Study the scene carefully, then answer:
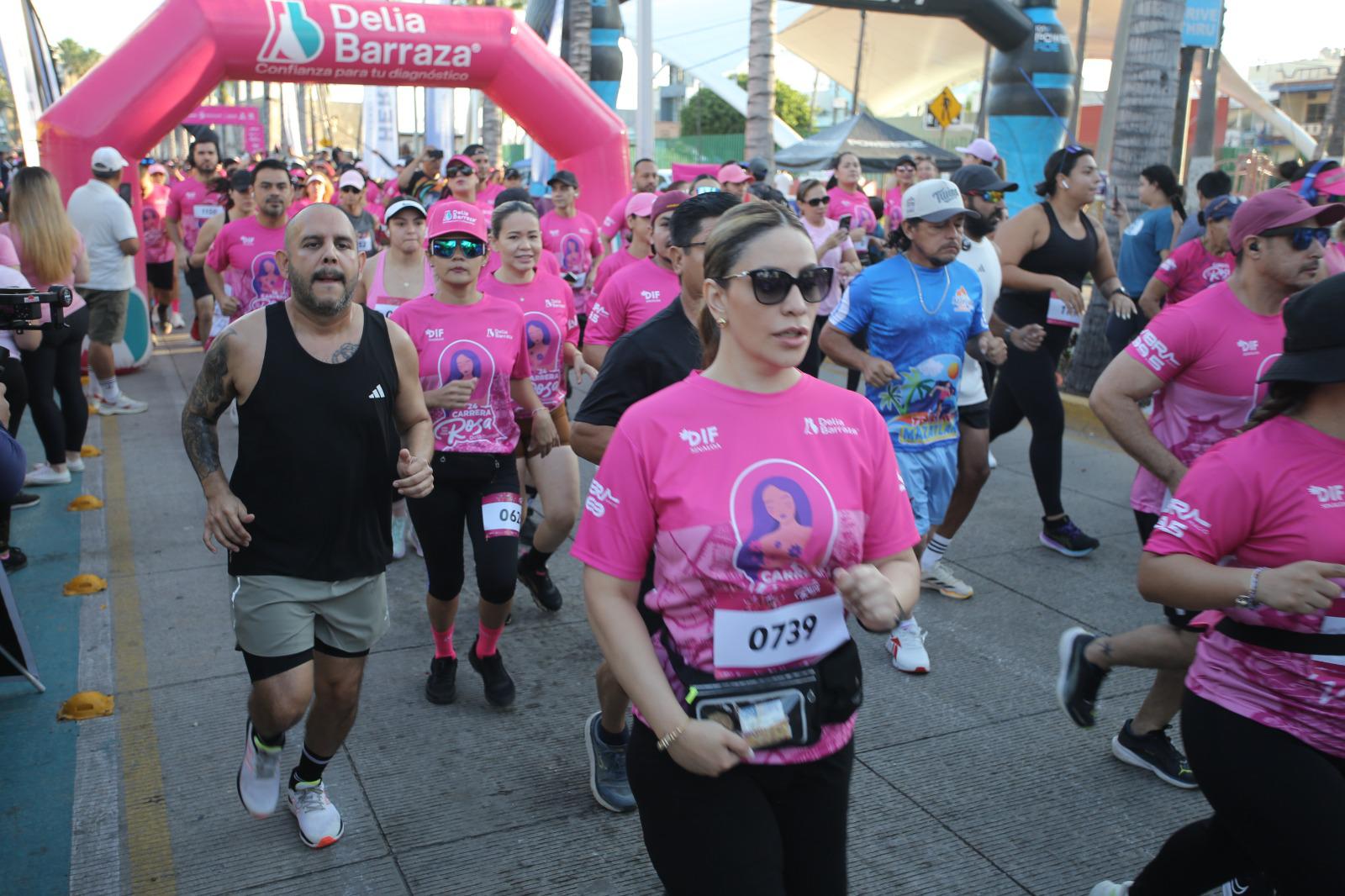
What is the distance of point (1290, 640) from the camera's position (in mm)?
A: 2434

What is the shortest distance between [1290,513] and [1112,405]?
152 cm

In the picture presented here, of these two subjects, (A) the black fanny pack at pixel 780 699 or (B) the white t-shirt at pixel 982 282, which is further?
(B) the white t-shirt at pixel 982 282

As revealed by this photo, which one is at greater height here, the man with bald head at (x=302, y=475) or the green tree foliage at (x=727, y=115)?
the green tree foliage at (x=727, y=115)

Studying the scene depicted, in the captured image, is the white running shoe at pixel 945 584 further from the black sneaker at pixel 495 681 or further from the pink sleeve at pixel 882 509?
the pink sleeve at pixel 882 509

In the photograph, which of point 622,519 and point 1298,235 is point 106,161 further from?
point 1298,235

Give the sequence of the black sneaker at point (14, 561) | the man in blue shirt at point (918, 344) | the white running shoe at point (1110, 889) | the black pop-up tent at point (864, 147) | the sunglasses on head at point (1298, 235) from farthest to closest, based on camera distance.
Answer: the black pop-up tent at point (864, 147), the black sneaker at point (14, 561), the man in blue shirt at point (918, 344), the sunglasses on head at point (1298, 235), the white running shoe at point (1110, 889)

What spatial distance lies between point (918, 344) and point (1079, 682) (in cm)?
206

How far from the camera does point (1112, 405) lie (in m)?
3.90

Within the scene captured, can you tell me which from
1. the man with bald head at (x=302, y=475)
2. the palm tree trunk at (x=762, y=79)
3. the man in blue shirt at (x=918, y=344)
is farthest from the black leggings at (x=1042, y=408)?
the palm tree trunk at (x=762, y=79)

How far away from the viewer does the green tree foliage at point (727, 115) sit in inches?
2714

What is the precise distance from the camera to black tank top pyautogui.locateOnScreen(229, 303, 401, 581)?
3.27 m

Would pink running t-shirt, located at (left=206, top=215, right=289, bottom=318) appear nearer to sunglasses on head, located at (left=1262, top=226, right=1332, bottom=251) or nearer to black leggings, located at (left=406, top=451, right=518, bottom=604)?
black leggings, located at (left=406, top=451, right=518, bottom=604)

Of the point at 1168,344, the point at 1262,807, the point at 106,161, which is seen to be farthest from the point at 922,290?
the point at 106,161

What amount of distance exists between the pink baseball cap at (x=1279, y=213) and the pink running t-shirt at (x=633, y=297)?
2495 mm
